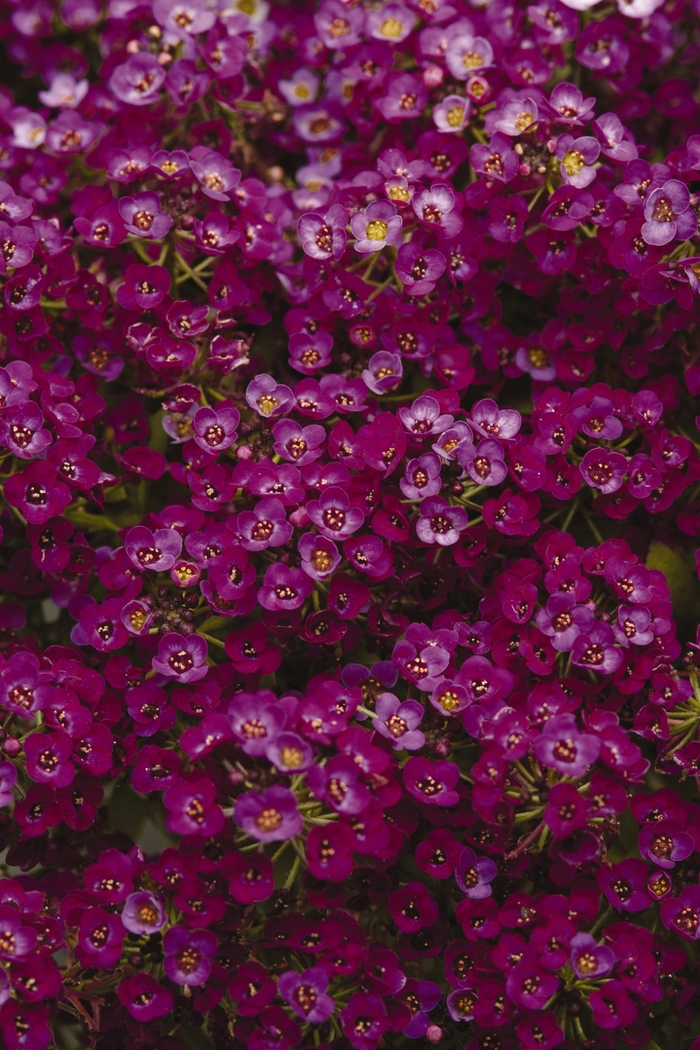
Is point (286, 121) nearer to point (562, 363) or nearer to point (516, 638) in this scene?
point (562, 363)

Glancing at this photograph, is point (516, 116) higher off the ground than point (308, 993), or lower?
A: higher

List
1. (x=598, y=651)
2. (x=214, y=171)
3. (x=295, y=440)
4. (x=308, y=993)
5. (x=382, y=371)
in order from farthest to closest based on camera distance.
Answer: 1. (x=214, y=171)
2. (x=382, y=371)
3. (x=295, y=440)
4. (x=598, y=651)
5. (x=308, y=993)

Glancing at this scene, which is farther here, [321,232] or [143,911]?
[321,232]

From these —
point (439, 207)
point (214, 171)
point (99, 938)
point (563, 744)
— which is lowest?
point (99, 938)

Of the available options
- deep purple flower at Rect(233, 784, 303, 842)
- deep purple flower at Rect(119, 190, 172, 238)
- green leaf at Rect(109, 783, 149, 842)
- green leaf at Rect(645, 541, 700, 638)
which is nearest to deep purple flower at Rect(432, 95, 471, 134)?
deep purple flower at Rect(119, 190, 172, 238)

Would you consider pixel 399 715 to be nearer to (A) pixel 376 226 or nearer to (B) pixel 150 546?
(B) pixel 150 546

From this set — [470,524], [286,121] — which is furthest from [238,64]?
[470,524]

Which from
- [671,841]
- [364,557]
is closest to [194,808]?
[364,557]

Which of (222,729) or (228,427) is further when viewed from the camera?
(228,427)
